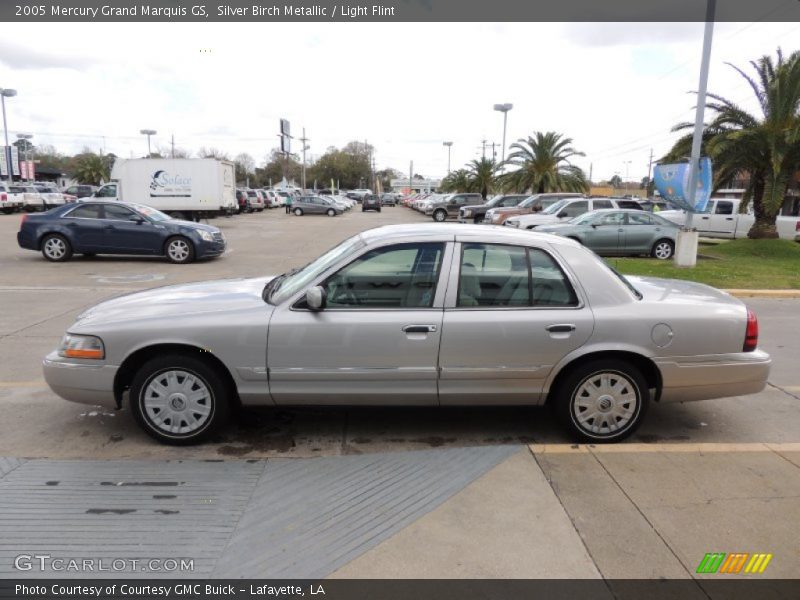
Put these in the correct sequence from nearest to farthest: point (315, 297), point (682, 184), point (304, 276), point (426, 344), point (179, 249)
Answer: point (315, 297), point (426, 344), point (304, 276), point (682, 184), point (179, 249)

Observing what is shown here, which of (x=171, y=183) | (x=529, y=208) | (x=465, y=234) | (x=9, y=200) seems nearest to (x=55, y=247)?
(x=465, y=234)

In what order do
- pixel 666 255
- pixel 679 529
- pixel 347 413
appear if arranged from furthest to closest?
pixel 666 255
pixel 347 413
pixel 679 529

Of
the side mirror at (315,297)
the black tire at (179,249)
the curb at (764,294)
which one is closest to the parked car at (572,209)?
the curb at (764,294)

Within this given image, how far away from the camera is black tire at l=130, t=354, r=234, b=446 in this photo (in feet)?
12.8

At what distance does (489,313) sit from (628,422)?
126cm

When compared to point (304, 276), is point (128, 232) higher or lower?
lower

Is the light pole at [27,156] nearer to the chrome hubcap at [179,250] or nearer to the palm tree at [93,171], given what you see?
the palm tree at [93,171]

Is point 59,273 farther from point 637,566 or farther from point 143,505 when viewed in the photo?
point 637,566

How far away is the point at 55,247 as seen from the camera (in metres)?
13.8

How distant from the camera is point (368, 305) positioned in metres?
3.97

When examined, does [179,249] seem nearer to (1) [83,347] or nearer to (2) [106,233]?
(2) [106,233]

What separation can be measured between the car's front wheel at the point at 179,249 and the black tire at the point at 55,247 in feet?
7.69

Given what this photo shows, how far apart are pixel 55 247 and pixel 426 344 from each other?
43.0ft
